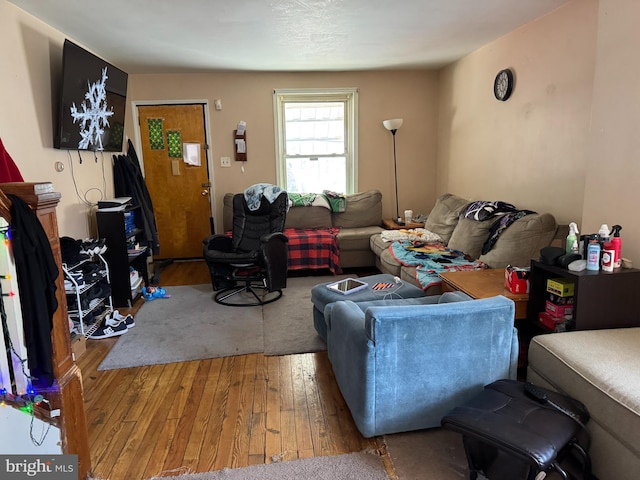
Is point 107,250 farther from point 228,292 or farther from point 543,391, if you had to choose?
point 543,391

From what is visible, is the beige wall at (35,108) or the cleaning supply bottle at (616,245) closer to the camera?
the cleaning supply bottle at (616,245)

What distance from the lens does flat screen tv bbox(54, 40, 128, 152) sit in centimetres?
317

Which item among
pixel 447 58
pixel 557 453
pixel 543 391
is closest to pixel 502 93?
pixel 447 58

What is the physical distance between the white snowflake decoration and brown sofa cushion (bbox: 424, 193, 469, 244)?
337 centimetres

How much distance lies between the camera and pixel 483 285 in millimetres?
2561

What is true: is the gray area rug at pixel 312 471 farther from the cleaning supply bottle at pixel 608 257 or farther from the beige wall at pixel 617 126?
the beige wall at pixel 617 126

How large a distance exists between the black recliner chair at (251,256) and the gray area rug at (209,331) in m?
Result: 0.18

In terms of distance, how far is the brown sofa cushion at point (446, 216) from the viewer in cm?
416

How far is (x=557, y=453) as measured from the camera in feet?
4.63

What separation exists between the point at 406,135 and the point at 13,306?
15.6ft

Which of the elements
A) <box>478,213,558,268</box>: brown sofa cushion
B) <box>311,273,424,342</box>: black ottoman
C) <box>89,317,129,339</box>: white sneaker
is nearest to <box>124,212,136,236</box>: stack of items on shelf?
<box>89,317,129,339</box>: white sneaker

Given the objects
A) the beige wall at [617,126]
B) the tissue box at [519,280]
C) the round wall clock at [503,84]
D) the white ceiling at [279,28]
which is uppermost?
the white ceiling at [279,28]

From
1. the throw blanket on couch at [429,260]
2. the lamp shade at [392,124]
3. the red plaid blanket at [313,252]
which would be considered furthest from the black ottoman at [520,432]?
the lamp shade at [392,124]

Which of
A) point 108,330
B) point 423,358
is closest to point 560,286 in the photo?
point 423,358
